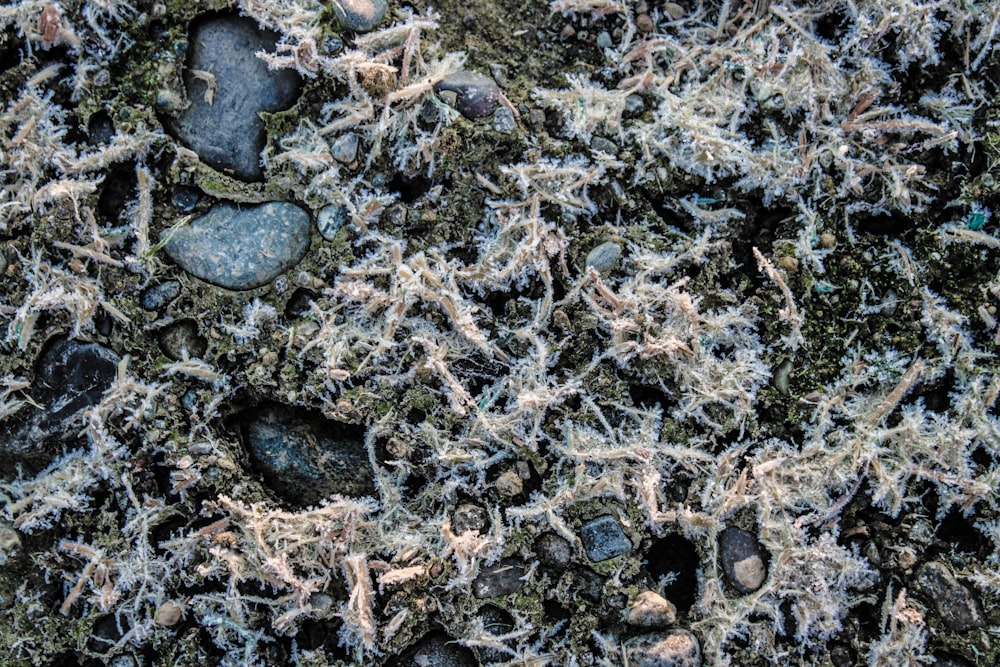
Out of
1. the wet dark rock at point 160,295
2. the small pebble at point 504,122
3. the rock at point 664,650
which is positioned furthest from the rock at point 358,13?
the rock at point 664,650

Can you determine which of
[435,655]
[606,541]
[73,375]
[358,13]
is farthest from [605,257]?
[73,375]

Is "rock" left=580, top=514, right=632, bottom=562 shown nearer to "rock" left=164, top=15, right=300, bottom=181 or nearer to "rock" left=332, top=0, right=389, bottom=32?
"rock" left=164, top=15, right=300, bottom=181

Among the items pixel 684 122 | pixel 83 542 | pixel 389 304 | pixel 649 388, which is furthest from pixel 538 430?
pixel 83 542

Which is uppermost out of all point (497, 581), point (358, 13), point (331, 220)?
point (358, 13)

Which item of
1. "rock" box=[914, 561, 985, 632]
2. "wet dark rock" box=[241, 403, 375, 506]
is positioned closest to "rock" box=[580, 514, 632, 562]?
"wet dark rock" box=[241, 403, 375, 506]

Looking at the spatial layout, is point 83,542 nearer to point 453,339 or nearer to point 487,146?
point 453,339

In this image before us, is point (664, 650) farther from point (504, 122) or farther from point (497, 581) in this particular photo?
point (504, 122)
